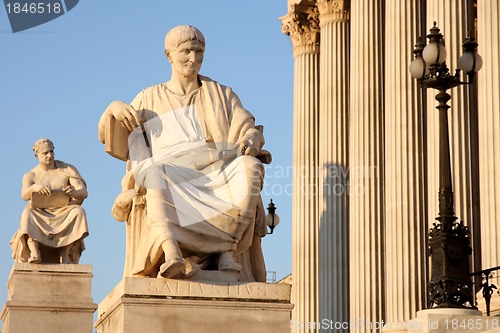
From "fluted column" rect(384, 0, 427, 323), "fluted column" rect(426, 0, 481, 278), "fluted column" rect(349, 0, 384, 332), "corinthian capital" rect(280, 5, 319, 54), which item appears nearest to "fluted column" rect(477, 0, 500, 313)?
"fluted column" rect(426, 0, 481, 278)

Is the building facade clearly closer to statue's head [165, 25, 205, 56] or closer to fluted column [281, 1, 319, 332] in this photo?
fluted column [281, 1, 319, 332]

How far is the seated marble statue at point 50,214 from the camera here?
18422mm

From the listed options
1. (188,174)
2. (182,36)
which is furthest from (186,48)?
(188,174)

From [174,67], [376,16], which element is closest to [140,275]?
[174,67]

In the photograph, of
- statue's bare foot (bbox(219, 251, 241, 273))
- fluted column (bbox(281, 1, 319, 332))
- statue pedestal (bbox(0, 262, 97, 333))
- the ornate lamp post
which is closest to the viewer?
statue's bare foot (bbox(219, 251, 241, 273))

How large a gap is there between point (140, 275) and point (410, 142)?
15012mm

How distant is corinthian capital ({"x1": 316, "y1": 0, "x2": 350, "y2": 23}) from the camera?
35031 mm

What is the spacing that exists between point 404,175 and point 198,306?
14.9 m

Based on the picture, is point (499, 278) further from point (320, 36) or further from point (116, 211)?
point (320, 36)

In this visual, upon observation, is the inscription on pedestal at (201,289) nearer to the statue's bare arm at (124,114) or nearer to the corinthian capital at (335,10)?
the statue's bare arm at (124,114)

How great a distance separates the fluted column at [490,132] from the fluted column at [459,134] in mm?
468

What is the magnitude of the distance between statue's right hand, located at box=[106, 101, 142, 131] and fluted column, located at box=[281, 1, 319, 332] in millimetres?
20451

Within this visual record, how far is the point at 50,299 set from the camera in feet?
59.1

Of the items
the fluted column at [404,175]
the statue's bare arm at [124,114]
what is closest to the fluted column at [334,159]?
the fluted column at [404,175]
